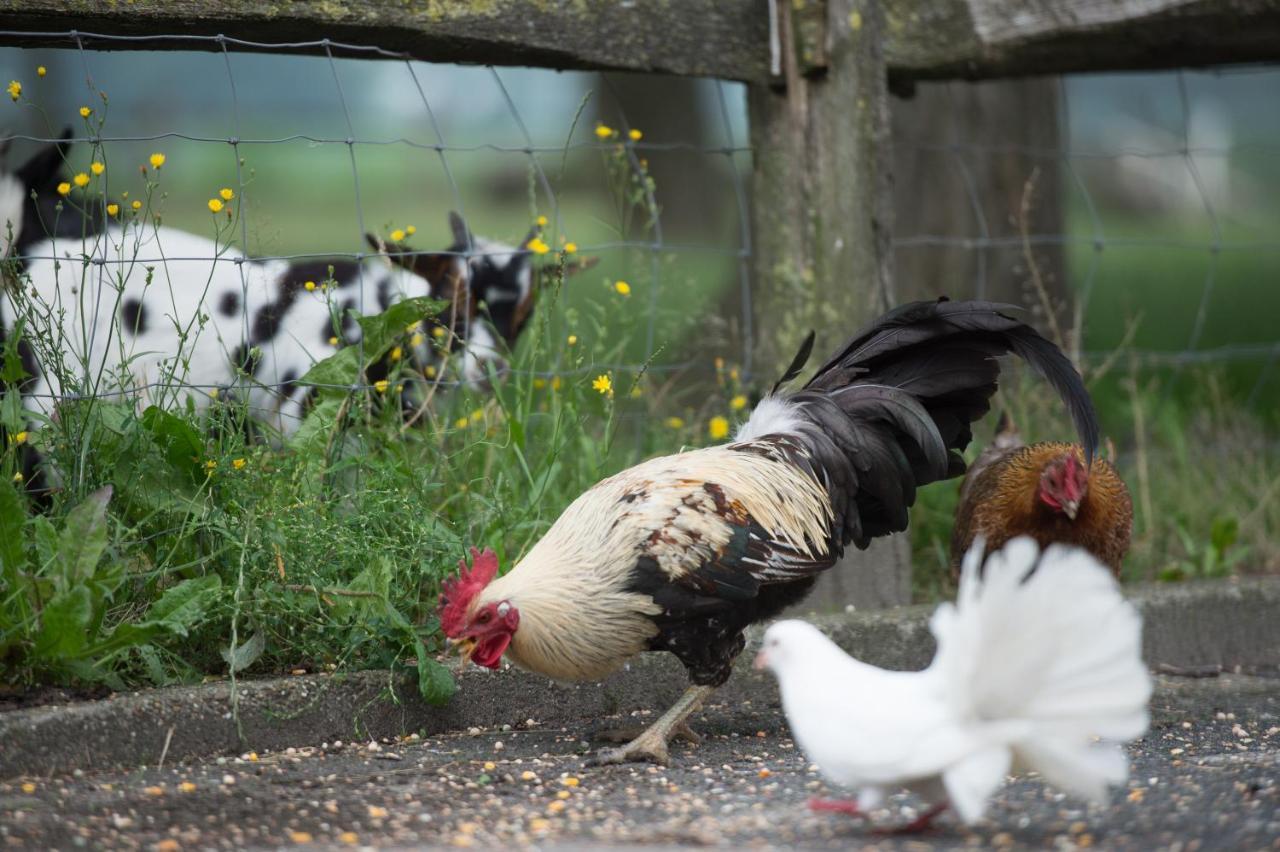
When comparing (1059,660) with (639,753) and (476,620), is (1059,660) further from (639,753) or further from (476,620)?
(476,620)

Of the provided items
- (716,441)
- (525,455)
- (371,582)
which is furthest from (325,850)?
(716,441)

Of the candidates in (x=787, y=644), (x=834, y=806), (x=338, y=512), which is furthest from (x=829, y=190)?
(x=834, y=806)

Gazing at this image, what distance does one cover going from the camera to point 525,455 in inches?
203

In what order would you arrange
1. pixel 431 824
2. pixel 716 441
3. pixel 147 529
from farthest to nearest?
pixel 716 441 → pixel 147 529 → pixel 431 824

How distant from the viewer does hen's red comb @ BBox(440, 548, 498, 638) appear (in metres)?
3.81

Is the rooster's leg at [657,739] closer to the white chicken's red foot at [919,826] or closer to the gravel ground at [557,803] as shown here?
the gravel ground at [557,803]

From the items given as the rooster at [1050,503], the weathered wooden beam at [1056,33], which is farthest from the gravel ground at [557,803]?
the weathered wooden beam at [1056,33]

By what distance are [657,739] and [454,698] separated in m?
0.72

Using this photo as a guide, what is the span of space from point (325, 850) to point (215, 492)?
1.54 meters

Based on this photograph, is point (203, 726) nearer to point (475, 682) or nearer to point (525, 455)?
point (475, 682)

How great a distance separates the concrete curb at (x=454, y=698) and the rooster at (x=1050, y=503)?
518 mm

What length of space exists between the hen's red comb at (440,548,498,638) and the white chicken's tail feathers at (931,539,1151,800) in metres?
1.52

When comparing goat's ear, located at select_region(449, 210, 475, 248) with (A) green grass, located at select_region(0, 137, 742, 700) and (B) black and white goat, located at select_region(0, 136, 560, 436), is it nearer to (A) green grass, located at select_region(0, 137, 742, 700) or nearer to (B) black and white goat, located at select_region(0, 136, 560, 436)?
(B) black and white goat, located at select_region(0, 136, 560, 436)

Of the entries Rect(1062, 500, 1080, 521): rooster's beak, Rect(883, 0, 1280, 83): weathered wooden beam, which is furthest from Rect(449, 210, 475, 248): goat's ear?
Rect(1062, 500, 1080, 521): rooster's beak
